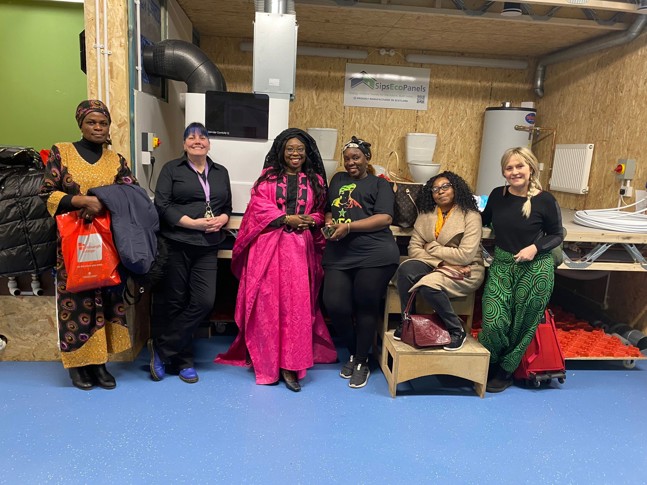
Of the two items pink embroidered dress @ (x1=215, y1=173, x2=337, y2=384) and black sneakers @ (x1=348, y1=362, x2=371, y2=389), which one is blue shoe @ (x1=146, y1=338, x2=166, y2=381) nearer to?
pink embroidered dress @ (x1=215, y1=173, x2=337, y2=384)

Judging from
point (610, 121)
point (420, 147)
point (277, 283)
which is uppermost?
point (610, 121)

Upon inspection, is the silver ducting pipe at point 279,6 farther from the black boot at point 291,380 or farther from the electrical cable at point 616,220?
the electrical cable at point 616,220

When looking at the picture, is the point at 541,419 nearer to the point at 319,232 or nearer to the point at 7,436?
the point at 319,232

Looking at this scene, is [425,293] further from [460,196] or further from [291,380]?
[291,380]

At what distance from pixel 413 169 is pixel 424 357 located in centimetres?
192

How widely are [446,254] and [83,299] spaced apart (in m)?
2.09

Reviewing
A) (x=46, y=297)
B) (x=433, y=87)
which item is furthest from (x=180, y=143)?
(x=433, y=87)

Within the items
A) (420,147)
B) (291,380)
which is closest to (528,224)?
(291,380)

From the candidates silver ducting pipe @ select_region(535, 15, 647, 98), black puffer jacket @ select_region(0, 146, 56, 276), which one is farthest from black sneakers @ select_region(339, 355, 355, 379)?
silver ducting pipe @ select_region(535, 15, 647, 98)

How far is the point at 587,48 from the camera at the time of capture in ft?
14.0

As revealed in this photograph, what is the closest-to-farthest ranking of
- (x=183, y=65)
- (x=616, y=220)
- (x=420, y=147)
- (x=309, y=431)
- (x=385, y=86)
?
A: (x=309, y=431)
(x=616, y=220)
(x=183, y=65)
(x=420, y=147)
(x=385, y=86)

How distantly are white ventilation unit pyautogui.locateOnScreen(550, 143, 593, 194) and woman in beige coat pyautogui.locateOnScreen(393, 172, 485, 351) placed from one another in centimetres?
196

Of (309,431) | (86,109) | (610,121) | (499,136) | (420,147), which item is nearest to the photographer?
(309,431)

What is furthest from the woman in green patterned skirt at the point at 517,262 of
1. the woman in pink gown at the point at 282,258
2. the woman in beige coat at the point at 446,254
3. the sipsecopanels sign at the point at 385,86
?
the sipsecopanels sign at the point at 385,86
